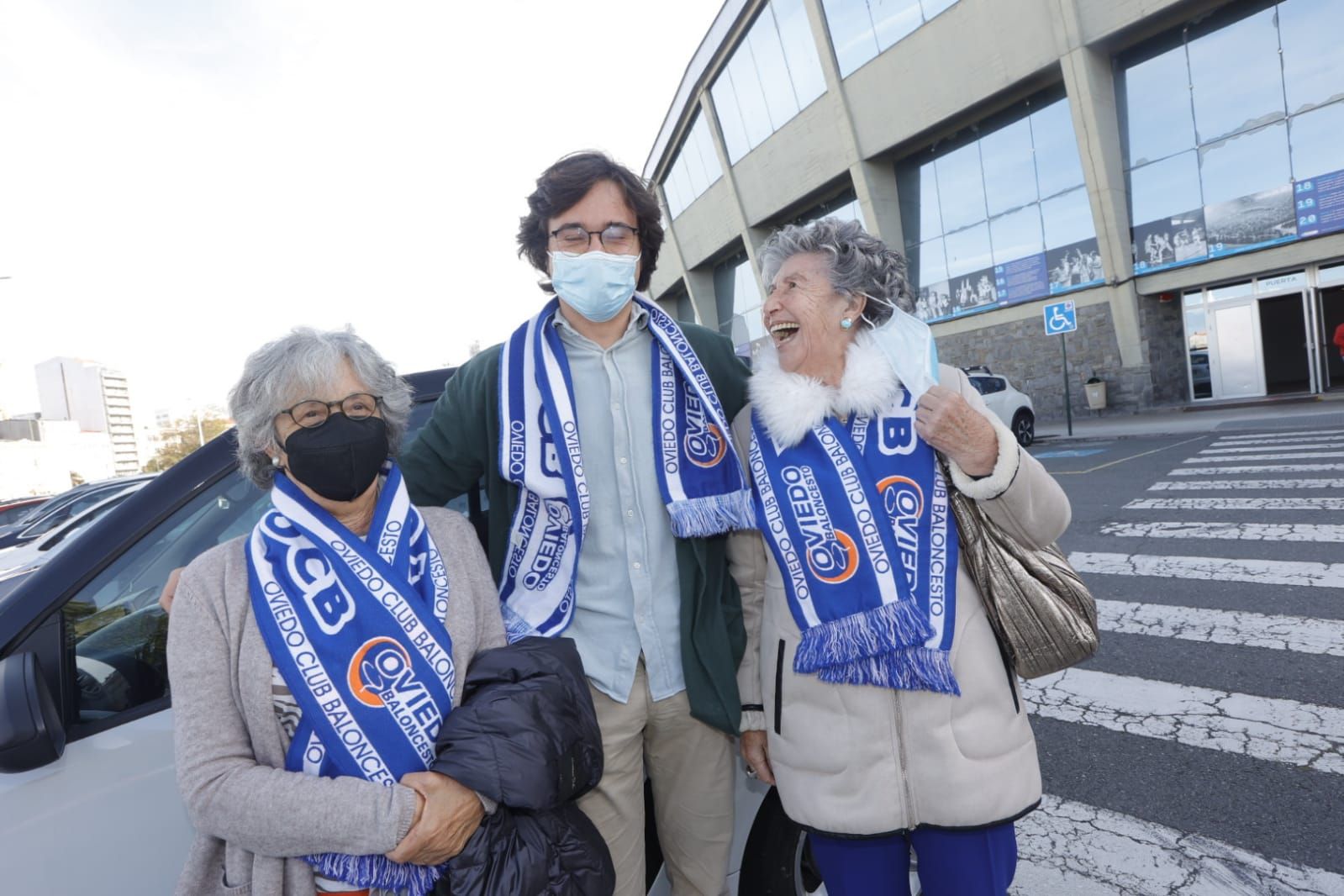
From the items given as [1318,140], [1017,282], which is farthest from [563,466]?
[1017,282]

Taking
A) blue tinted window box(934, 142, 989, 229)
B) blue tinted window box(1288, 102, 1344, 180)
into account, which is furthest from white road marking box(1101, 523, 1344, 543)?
blue tinted window box(934, 142, 989, 229)

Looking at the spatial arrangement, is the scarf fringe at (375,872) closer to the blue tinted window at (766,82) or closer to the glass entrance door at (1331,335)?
the glass entrance door at (1331,335)

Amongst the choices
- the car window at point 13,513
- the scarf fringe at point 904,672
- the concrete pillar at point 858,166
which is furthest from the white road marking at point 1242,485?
the car window at point 13,513

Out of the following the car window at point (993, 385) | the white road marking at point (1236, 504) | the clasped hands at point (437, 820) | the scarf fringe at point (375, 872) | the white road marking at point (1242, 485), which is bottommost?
the white road marking at point (1236, 504)

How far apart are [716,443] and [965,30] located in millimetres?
18936

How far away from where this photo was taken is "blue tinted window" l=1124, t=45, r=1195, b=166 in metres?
15.7

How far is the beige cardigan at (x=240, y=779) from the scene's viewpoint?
1.25m

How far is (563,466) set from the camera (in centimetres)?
170

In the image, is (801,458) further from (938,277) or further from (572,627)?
(938,277)

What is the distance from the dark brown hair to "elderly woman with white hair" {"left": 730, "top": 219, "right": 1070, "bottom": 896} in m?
0.51

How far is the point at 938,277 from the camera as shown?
20.4m

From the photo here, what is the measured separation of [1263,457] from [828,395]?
33.1 feet

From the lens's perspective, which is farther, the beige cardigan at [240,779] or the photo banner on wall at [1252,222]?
the photo banner on wall at [1252,222]

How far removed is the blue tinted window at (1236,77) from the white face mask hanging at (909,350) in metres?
18.5
